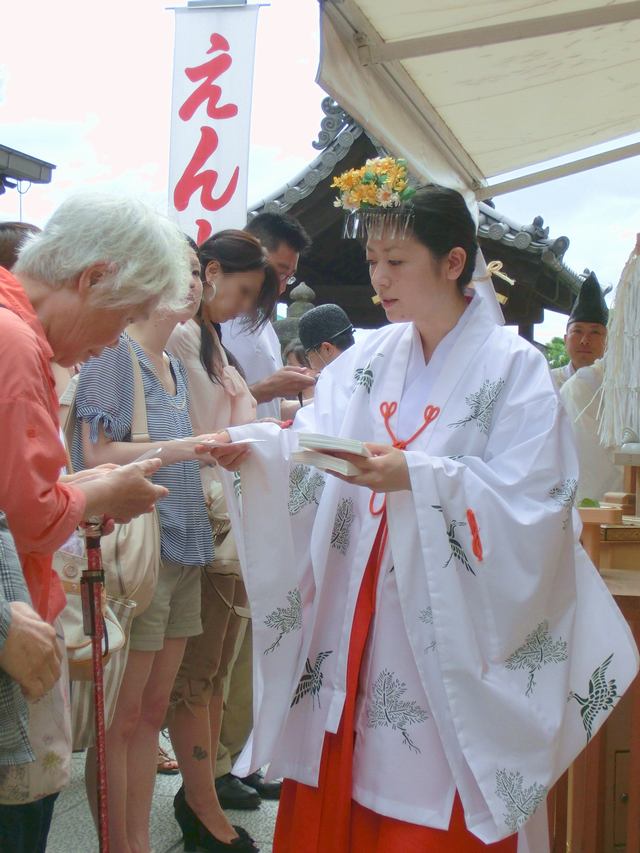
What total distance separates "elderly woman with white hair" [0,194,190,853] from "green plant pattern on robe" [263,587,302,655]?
0.54 meters

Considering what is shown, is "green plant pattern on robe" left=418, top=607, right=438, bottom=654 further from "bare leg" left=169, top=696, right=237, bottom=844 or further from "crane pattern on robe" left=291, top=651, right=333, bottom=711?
"bare leg" left=169, top=696, right=237, bottom=844

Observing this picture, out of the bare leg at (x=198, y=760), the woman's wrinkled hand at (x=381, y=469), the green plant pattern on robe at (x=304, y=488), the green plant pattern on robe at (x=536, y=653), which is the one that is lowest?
the bare leg at (x=198, y=760)

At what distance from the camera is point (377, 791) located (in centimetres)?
238

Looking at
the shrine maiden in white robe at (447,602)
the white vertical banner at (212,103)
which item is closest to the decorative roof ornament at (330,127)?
the white vertical banner at (212,103)

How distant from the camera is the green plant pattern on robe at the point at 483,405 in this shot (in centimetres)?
251

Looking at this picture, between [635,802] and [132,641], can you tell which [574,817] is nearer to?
[635,802]

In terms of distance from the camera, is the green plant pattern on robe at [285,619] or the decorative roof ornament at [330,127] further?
the decorative roof ornament at [330,127]

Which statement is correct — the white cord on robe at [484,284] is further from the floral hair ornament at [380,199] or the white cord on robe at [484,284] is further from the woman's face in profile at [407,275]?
the floral hair ornament at [380,199]

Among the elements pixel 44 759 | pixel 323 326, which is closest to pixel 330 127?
pixel 323 326

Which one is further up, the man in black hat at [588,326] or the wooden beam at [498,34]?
the wooden beam at [498,34]

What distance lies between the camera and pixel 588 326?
6.70m

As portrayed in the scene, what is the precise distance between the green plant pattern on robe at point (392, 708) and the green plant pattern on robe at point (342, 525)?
360 millimetres

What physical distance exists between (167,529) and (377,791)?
109cm

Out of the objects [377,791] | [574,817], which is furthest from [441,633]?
[574,817]
